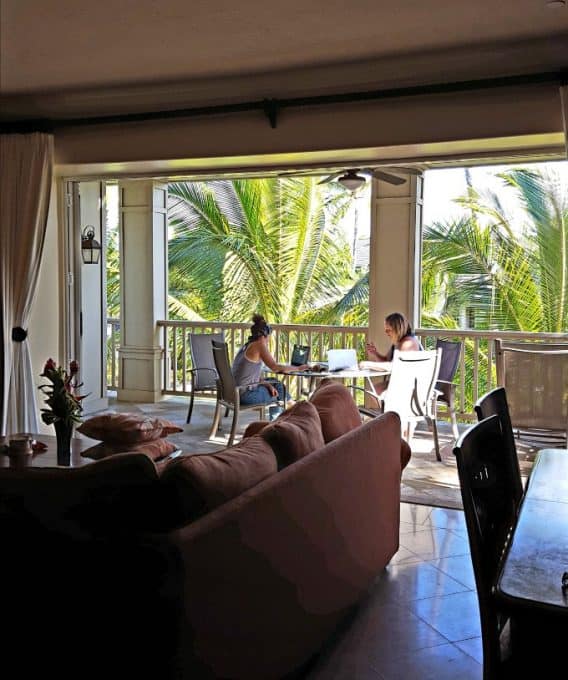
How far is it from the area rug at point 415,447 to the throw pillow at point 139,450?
1533mm

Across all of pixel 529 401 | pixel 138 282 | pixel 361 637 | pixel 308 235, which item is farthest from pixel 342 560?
pixel 308 235

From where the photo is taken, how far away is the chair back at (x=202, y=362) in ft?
23.5

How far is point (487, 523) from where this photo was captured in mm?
1769

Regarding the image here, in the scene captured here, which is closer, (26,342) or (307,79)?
(307,79)

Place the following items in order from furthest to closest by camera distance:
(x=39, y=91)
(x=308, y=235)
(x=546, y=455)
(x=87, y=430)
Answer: (x=308, y=235)
(x=39, y=91)
(x=87, y=430)
(x=546, y=455)

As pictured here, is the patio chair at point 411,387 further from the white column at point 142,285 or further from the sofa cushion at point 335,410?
the white column at point 142,285

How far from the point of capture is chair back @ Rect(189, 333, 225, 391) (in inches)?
282

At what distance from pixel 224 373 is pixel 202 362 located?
57.2 inches

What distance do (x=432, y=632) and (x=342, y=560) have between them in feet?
1.61

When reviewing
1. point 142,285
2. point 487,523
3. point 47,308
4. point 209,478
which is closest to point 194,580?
point 209,478

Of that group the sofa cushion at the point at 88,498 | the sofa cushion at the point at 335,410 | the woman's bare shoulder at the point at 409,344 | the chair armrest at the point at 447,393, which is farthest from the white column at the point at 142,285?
the sofa cushion at the point at 88,498

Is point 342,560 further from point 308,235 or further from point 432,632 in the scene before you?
point 308,235

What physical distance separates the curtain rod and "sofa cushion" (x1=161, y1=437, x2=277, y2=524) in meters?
3.10

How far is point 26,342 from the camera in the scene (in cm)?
573
